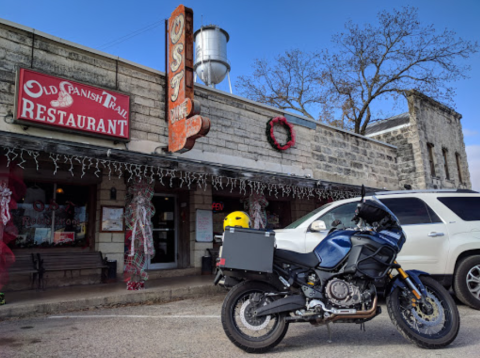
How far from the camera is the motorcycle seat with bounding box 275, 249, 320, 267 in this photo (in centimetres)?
362

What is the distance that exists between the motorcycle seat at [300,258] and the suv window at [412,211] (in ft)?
9.28

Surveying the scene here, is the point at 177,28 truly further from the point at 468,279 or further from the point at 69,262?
the point at 468,279

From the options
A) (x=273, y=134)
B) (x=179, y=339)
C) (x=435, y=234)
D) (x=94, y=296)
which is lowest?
(x=179, y=339)

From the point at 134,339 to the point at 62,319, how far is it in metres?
1.95

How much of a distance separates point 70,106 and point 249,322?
6258 millimetres

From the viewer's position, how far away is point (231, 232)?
3609mm

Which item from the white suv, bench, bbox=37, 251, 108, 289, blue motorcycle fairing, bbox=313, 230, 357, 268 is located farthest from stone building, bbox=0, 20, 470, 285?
blue motorcycle fairing, bbox=313, 230, 357, 268

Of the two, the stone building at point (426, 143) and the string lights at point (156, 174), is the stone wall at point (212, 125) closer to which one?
the string lights at point (156, 174)

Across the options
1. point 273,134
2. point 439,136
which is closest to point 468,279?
point 273,134

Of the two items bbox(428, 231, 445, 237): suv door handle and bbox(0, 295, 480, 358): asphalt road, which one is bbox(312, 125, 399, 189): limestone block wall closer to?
bbox(428, 231, 445, 237): suv door handle

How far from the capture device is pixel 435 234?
18.3 feet

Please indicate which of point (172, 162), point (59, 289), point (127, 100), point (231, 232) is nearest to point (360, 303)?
point (231, 232)

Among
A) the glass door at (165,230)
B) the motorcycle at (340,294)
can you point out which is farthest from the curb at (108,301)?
the motorcycle at (340,294)

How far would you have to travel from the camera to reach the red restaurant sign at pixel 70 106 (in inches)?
279
